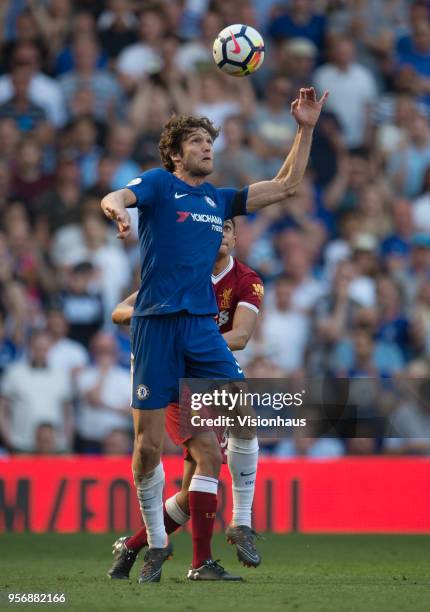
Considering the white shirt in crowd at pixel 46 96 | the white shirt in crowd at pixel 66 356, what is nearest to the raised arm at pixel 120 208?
the white shirt in crowd at pixel 66 356

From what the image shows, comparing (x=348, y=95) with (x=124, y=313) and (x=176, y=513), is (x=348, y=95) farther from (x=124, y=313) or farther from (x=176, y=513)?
(x=176, y=513)

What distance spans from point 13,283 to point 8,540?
3655 mm

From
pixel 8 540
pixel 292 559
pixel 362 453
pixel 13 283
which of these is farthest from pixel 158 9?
pixel 292 559

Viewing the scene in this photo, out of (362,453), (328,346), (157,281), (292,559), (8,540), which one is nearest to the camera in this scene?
(157,281)

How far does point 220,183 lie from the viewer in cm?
1446

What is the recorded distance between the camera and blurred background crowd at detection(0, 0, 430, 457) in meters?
13.1

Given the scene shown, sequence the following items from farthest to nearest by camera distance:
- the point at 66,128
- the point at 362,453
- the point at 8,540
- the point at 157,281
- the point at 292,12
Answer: the point at 292,12
the point at 66,128
the point at 362,453
the point at 8,540
the point at 157,281

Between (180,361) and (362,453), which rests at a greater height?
(180,361)

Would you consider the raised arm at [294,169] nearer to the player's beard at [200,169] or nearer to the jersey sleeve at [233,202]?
the jersey sleeve at [233,202]

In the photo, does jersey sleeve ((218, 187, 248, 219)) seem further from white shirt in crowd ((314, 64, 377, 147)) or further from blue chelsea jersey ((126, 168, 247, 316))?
white shirt in crowd ((314, 64, 377, 147))

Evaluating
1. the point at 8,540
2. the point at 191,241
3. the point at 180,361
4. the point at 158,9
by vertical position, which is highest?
the point at 158,9

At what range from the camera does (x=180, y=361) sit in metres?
7.27

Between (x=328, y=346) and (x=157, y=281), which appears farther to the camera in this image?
(x=328, y=346)

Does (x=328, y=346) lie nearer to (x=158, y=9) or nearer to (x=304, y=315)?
(x=304, y=315)
